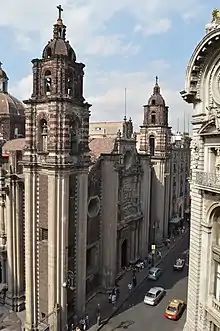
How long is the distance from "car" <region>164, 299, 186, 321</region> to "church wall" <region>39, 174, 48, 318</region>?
12.4 metres

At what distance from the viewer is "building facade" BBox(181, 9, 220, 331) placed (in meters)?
19.8

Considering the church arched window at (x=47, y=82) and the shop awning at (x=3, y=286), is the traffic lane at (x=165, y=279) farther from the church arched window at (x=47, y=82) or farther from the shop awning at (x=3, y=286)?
the church arched window at (x=47, y=82)

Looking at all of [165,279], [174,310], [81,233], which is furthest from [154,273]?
[81,233]

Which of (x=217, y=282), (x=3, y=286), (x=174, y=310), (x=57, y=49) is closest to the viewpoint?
(x=217, y=282)

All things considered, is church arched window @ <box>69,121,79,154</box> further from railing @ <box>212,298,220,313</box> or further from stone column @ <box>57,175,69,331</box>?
railing @ <box>212,298,220,313</box>

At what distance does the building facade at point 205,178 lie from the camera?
19797mm

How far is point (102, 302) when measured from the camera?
35750 mm

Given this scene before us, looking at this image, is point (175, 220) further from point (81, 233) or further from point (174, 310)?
point (81, 233)

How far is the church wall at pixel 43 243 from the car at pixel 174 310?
12.4m

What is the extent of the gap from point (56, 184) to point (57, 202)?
162cm

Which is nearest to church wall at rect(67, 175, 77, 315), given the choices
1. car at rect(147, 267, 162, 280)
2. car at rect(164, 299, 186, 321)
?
car at rect(164, 299, 186, 321)

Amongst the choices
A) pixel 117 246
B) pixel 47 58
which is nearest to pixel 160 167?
pixel 117 246

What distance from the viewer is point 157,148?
52.5 m

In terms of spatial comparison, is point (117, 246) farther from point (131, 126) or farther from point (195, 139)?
point (195, 139)
